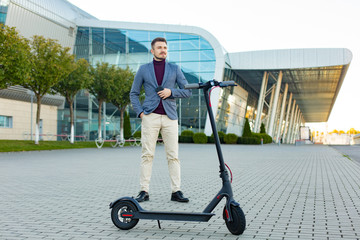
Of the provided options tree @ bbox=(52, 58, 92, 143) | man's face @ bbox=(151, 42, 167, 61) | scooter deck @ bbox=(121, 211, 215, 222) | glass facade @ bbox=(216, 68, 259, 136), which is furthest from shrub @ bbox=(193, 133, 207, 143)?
scooter deck @ bbox=(121, 211, 215, 222)

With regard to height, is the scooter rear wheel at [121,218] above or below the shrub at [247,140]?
below

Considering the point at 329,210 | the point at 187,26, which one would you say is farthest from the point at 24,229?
the point at 187,26

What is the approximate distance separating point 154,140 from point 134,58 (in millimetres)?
32540

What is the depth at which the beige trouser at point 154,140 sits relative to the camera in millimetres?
4871

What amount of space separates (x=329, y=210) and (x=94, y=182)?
4.51 m

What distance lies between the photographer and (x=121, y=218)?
3.84 m

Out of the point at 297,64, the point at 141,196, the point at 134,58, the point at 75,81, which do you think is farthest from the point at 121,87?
the point at 141,196

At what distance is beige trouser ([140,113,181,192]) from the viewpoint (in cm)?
487

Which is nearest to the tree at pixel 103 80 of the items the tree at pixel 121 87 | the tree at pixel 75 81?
the tree at pixel 121 87

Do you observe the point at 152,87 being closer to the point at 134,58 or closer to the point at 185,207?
the point at 185,207

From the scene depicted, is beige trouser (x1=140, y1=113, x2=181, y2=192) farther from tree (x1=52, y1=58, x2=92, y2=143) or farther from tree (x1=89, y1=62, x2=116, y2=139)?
tree (x1=89, y1=62, x2=116, y2=139)

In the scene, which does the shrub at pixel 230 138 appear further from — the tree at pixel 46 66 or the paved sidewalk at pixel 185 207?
the paved sidewalk at pixel 185 207

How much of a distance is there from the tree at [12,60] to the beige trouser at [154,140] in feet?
46.1

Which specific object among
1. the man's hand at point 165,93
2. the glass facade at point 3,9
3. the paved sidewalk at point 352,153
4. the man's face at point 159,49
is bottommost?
the paved sidewalk at point 352,153
